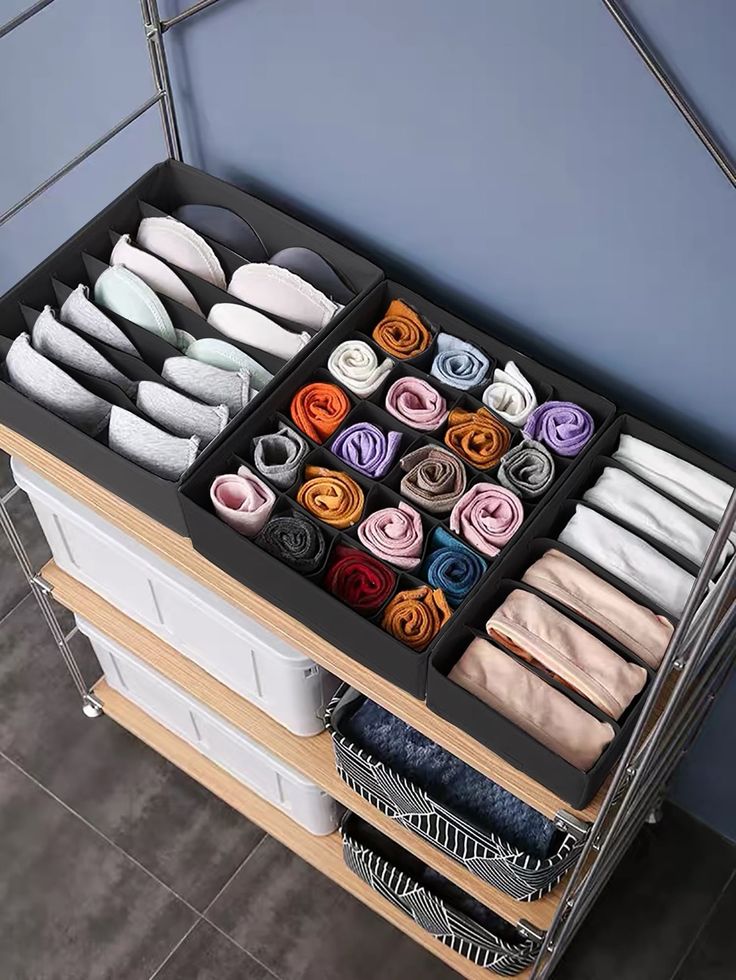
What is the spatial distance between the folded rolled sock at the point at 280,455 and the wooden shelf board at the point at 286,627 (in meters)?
0.14

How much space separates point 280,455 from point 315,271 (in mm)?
260

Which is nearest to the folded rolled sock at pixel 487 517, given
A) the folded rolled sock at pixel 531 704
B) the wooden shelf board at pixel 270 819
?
the folded rolled sock at pixel 531 704

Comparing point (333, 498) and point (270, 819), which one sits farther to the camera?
point (270, 819)

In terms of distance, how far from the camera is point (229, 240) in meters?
1.51

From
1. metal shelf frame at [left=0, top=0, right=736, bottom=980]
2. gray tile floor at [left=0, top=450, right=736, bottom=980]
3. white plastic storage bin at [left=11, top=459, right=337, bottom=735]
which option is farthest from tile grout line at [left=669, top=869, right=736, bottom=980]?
white plastic storage bin at [left=11, top=459, right=337, bottom=735]

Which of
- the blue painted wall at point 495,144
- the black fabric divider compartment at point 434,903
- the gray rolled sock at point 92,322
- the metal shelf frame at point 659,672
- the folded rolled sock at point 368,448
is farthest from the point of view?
the black fabric divider compartment at point 434,903

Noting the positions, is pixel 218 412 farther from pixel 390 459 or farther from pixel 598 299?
pixel 598 299

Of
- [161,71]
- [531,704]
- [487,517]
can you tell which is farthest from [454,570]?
[161,71]

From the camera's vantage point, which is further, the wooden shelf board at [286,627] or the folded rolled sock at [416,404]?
the folded rolled sock at [416,404]

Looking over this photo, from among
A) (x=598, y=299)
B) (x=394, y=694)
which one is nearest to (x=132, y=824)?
(x=394, y=694)

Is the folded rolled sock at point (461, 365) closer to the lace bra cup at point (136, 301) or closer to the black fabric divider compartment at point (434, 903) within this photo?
the lace bra cup at point (136, 301)

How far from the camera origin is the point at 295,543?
49.1 inches

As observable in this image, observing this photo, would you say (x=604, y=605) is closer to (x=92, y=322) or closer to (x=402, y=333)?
(x=402, y=333)

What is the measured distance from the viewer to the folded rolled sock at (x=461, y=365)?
1.35 metres
